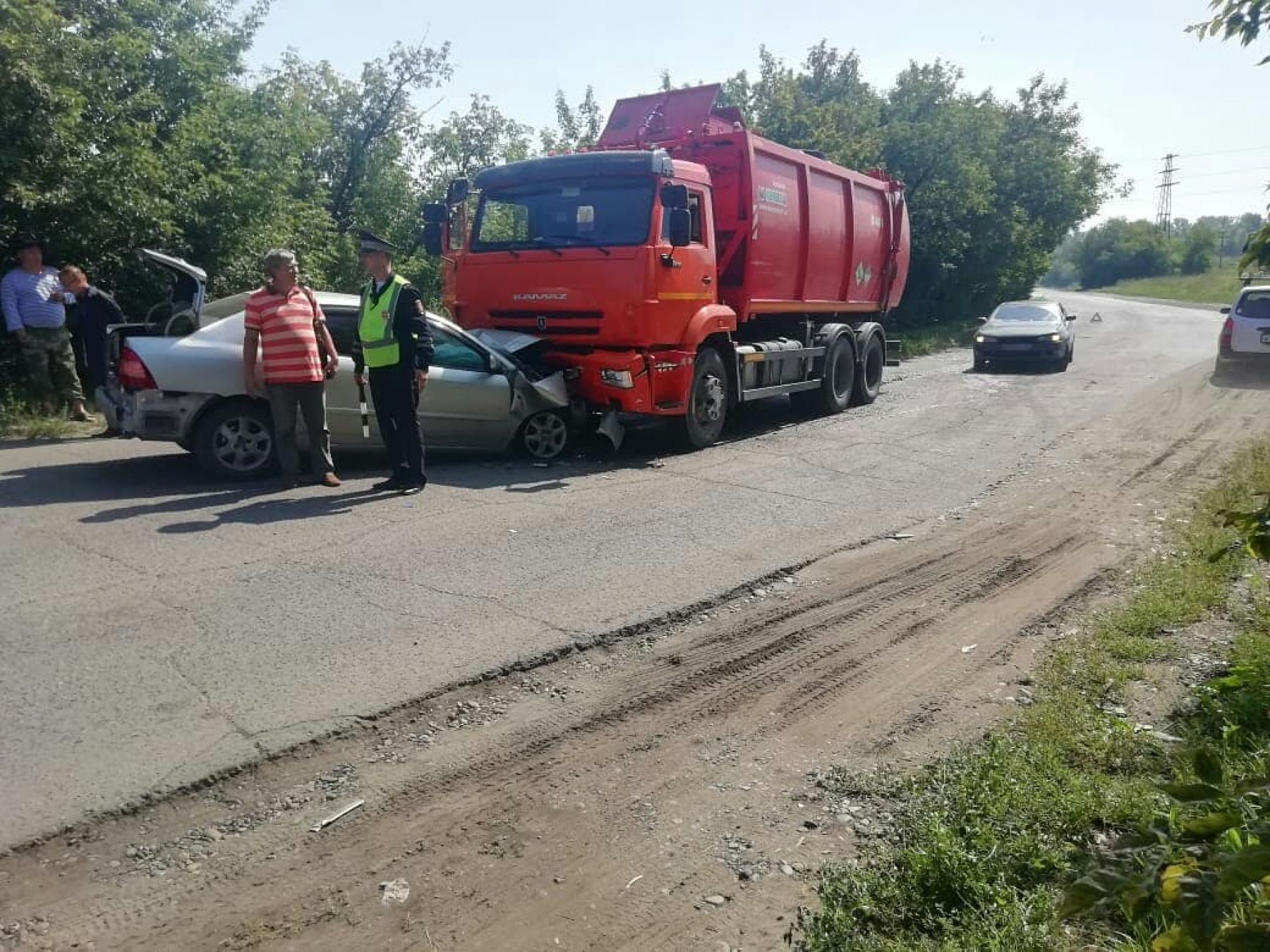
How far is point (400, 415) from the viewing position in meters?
7.84

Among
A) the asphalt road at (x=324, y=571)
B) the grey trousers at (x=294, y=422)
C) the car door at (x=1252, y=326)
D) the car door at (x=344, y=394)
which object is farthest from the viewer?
the car door at (x=1252, y=326)

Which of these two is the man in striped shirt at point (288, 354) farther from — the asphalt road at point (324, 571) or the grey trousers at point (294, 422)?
the asphalt road at point (324, 571)

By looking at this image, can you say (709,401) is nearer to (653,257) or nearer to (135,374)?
(653,257)

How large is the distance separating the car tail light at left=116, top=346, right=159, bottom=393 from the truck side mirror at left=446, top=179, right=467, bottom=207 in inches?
152

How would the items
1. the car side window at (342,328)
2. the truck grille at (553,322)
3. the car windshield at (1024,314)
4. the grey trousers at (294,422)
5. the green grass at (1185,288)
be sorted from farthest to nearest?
the green grass at (1185,288) → the car windshield at (1024,314) → the truck grille at (553,322) → the car side window at (342,328) → the grey trousers at (294,422)

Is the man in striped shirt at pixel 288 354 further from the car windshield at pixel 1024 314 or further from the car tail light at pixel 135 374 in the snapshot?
the car windshield at pixel 1024 314

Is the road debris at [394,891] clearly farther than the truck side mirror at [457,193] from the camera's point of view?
No

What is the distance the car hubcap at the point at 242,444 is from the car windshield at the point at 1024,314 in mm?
16173

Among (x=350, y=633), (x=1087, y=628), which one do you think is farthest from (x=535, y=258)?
(x=1087, y=628)

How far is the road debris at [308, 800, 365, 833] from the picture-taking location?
127 inches

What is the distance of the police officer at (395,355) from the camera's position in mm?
7664

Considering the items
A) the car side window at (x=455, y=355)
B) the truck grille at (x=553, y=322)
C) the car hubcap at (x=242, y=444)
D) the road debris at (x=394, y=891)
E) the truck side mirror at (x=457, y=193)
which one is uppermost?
the truck side mirror at (x=457, y=193)

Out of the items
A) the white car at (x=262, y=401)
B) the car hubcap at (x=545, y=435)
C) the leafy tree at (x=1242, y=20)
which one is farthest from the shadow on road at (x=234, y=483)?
the leafy tree at (x=1242, y=20)

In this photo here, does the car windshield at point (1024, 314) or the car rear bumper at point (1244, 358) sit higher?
the car windshield at point (1024, 314)
